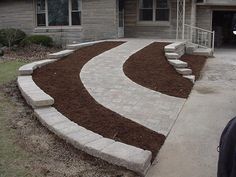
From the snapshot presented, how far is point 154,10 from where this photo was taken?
708 inches

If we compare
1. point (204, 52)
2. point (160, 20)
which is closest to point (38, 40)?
point (160, 20)

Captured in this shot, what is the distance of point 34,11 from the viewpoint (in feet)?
63.7

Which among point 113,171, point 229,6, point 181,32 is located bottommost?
point 113,171

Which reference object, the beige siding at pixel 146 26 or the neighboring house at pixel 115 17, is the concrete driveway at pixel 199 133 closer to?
the beige siding at pixel 146 26

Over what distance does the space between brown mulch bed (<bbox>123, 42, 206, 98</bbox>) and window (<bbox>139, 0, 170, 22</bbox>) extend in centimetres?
510

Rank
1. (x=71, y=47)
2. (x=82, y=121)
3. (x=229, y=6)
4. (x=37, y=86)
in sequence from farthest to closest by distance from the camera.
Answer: (x=229, y=6)
(x=71, y=47)
(x=37, y=86)
(x=82, y=121)

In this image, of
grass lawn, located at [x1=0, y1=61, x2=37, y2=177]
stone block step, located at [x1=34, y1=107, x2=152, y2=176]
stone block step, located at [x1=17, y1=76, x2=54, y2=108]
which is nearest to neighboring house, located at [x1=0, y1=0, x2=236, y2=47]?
stone block step, located at [x1=17, y1=76, x2=54, y2=108]

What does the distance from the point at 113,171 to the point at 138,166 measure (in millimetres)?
309

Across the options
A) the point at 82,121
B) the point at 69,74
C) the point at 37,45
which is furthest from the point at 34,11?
the point at 82,121

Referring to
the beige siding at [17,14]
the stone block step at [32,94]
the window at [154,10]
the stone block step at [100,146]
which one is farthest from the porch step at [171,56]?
the beige siding at [17,14]

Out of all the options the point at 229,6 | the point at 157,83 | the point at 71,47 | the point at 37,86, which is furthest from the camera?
the point at 229,6

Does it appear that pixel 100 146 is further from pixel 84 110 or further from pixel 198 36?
pixel 198 36

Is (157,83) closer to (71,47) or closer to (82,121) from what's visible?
(82,121)

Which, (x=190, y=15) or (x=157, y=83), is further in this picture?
(x=190, y=15)
